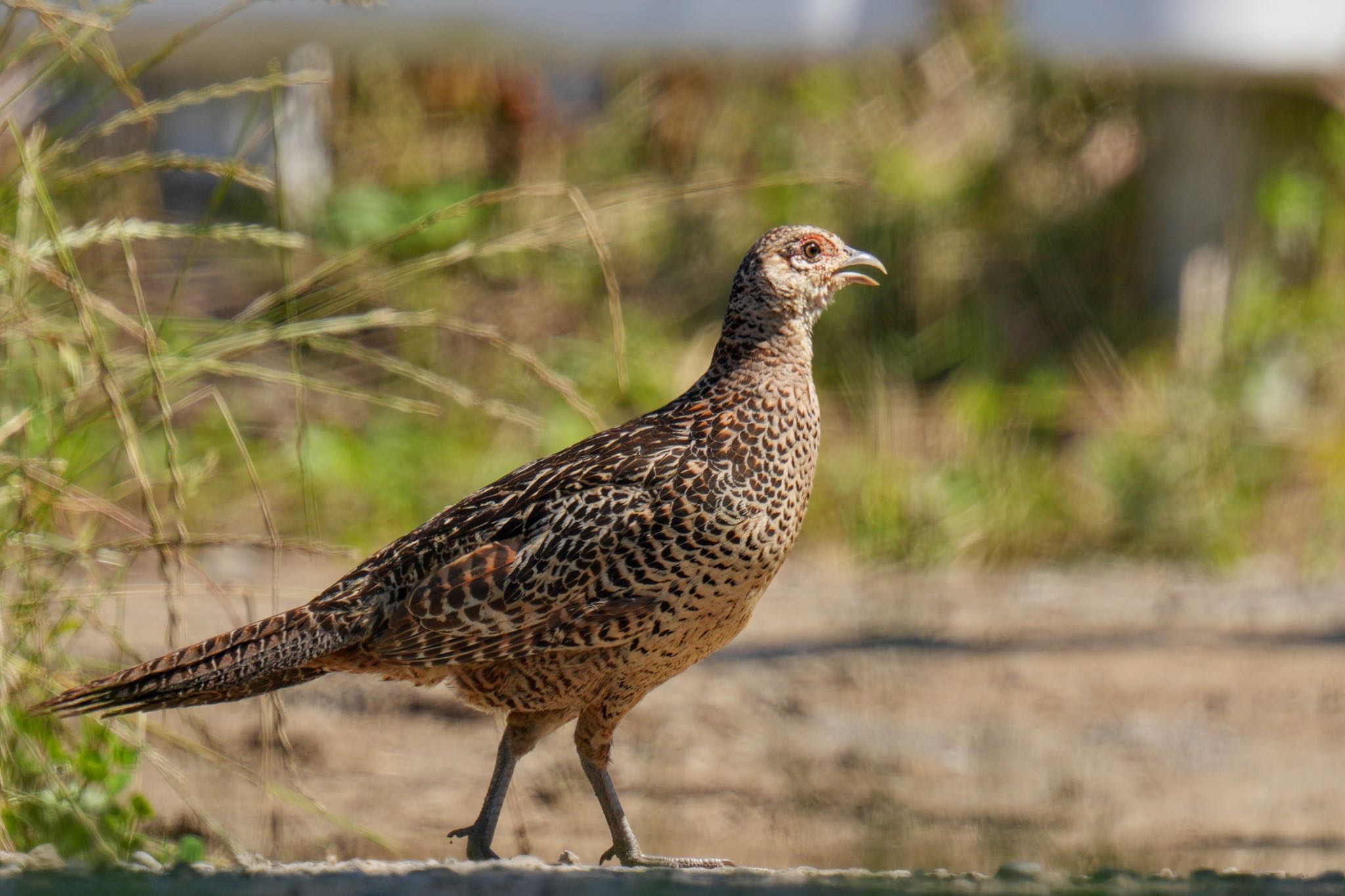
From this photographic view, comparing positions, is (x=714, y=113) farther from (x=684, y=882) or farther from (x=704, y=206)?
(x=684, y=882)

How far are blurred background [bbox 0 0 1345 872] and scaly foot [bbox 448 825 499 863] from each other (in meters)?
0.45

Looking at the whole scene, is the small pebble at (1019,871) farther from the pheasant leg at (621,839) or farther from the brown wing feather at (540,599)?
the brown wing feather at (540,599)

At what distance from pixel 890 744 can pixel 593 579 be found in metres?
2.09

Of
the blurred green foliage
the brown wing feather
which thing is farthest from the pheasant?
the blurred green foliage

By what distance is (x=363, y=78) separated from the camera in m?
12.2

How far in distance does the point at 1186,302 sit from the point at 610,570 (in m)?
7.32

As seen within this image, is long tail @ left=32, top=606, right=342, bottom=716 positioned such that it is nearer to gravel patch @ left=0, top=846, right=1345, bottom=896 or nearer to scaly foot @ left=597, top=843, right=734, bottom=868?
gravel patch @ left=0, top=846, right=1345, bottom=896

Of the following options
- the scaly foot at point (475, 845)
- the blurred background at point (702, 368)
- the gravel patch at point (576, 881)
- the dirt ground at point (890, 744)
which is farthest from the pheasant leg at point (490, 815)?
the gravel patch at point (576, 881)

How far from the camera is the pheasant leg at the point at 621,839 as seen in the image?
414 centimetres

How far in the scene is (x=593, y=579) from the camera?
4.10 metres

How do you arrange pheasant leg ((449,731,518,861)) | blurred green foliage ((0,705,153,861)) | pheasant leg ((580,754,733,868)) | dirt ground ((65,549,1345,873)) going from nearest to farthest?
1. blurred green foliage ((0,705,153,861))
2. pheasant leg ((580,754,733,868))
3. pheasant leg ((449,731,518,861))
4. dirt ground ((65,549,1345,873))

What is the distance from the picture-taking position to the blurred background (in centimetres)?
435

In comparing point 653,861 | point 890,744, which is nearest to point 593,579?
point 653,861

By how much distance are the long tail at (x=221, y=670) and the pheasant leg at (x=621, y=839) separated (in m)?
0.72
